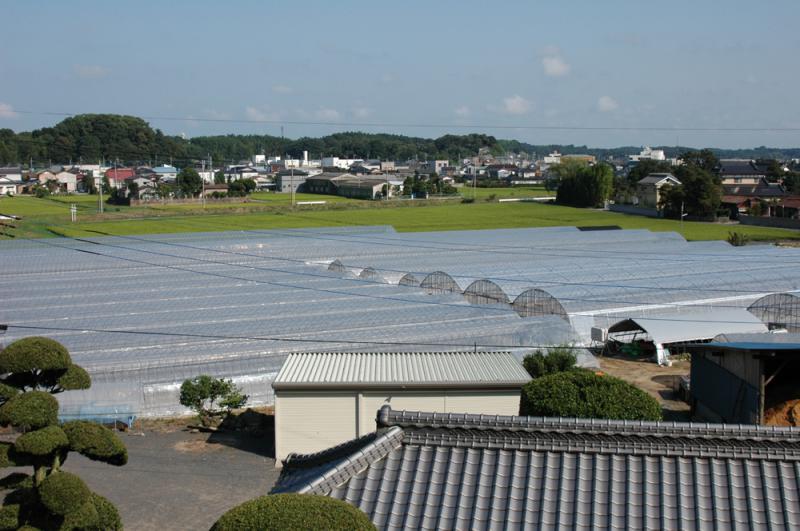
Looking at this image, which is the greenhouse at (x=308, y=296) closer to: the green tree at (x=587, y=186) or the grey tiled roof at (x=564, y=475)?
the grey tiled roof at (x=564, y=475)

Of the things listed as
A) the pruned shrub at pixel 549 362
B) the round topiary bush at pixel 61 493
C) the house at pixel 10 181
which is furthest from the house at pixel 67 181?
the round topiary bush at pixel 61 493

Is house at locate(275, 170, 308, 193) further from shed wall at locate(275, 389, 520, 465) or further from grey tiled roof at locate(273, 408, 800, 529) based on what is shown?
grey tiled roof at locate(273, 408, 800, 529)

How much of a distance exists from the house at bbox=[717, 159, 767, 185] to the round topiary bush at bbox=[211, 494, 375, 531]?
247ft

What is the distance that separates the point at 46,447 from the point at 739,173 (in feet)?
266

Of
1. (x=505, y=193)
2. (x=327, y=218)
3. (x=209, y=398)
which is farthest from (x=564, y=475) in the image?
(x=505, y=193)

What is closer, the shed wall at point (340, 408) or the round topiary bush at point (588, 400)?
the round topiary bush at point (588, 400)

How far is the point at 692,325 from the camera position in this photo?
2066 cm

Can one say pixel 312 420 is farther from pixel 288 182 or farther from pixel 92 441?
pixel 288 182

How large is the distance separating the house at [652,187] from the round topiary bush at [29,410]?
186ft

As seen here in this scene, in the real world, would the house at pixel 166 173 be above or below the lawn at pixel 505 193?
above

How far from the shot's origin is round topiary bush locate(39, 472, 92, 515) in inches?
267

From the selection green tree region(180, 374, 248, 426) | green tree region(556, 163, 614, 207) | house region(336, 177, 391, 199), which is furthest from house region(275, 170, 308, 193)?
green tree region(180, 374, 248, 426)

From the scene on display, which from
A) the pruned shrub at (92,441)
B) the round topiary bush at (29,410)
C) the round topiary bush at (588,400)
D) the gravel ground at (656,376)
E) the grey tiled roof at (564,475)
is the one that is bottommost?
the gravel ground at (656,376)

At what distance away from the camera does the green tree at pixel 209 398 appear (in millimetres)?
14789
